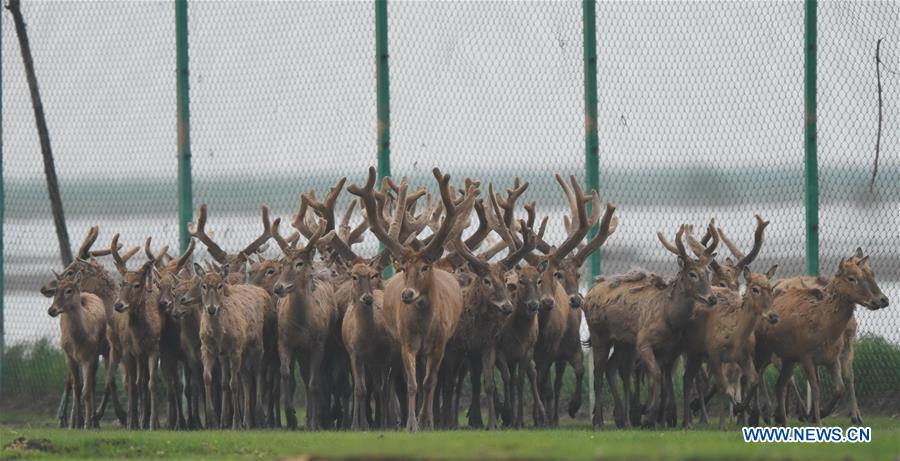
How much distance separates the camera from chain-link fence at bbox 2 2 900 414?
84.4 ft

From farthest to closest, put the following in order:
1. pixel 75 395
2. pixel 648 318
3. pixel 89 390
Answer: pixel 75 395 < pixel 89 390 < pixel 648 318

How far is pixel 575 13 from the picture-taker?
89.1 ft

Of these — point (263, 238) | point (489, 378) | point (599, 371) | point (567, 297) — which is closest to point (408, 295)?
point (489, 378)

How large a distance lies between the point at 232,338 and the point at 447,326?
9.62 feet

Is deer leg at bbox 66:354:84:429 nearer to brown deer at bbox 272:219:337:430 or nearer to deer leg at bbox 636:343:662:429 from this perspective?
brown deer at bbox 272:219:337:430

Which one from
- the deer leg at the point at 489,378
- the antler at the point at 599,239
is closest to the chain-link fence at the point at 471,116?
the antler at the point at 599,239

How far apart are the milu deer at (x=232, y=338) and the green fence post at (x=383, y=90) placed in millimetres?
3936

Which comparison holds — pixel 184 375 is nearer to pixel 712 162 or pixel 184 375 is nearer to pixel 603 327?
pixel 603 327

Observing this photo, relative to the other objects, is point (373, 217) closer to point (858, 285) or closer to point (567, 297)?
point (567, 297)

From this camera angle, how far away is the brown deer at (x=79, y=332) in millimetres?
24250

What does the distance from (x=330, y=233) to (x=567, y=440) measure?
7.22 m

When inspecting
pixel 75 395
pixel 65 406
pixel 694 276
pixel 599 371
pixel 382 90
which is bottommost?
pixel 65 406

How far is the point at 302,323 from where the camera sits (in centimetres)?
2389

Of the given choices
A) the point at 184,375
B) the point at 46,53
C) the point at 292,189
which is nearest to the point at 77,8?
the point at 46,53
